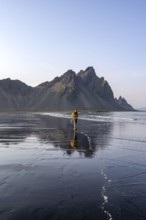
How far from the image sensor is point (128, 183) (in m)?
10.0

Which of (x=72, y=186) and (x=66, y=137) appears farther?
(x=66, y=137)

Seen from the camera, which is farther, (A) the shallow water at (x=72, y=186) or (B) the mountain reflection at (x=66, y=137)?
(B) the mountain reflection at (x=66, y=137)

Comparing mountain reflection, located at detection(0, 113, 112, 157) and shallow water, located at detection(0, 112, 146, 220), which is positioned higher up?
mountain reflection, located at detection(0, 113, 112, 157)

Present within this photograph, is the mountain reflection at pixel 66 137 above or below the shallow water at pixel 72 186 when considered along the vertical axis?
above

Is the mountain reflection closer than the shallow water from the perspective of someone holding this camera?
No

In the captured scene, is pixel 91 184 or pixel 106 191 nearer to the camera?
pixel 106 191

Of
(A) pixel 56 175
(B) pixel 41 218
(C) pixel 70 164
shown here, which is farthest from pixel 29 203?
(C) pixel 70 164

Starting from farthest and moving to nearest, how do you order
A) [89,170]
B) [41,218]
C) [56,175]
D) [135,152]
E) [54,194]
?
1. [135,152]
2. [89,170]
3. [56,175]
4. [54,194]
5. [41,218]

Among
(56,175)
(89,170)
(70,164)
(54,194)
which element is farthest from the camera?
(70,164)

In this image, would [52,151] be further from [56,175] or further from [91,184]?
[91,184]

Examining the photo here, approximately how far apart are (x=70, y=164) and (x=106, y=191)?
14.2ft

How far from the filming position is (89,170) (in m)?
12.0

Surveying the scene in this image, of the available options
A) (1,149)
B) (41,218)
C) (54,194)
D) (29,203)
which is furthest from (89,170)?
(1,149)

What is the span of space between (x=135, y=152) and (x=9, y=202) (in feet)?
34.8
